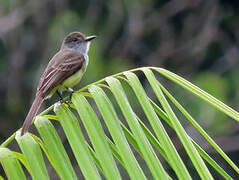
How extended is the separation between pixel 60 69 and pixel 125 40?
915 centimetres

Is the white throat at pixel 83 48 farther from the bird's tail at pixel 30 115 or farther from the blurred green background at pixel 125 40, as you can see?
the blurred green background at pixel 125 40

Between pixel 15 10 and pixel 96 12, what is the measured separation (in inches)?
83.3

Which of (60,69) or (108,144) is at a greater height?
(60,69)

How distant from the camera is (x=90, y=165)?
210cm

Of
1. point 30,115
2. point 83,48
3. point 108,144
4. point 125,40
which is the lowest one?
point 108,144

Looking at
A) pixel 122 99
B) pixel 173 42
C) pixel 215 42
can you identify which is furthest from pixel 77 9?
pixel 122 99

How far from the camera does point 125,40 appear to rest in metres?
13.1

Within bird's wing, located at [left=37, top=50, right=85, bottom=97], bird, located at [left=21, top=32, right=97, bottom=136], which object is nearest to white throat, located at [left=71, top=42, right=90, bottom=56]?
bird, located at [left=21, top=32, right=97, bottom=136]

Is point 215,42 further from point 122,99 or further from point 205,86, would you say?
point 122,99

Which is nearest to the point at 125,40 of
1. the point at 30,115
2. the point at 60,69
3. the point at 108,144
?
the point at 60,69

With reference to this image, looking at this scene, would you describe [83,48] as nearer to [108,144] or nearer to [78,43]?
[78,43]

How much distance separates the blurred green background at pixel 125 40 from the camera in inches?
468

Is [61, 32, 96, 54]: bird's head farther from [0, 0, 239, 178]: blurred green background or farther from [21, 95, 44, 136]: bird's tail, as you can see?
[0, 0, 239, 178]: blurred green background

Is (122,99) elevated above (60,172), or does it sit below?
above
